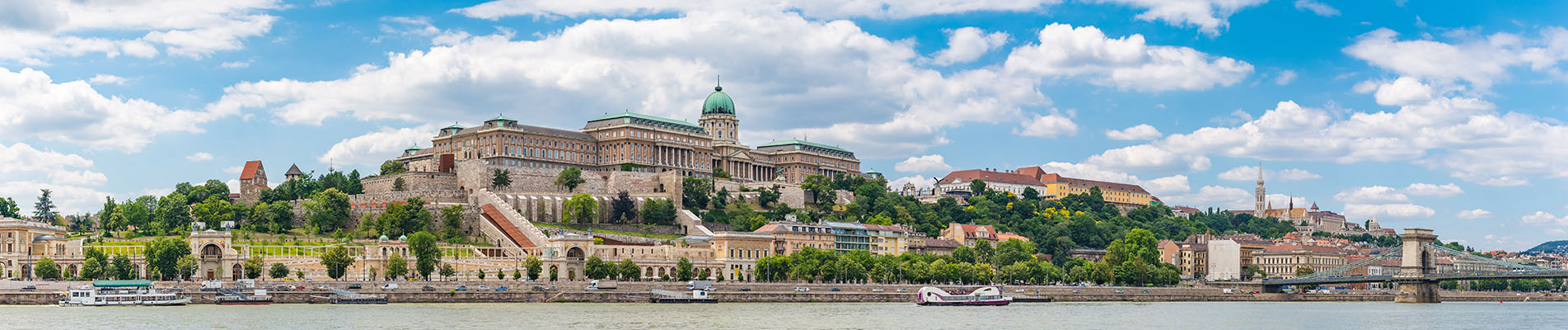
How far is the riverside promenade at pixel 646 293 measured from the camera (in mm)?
78000

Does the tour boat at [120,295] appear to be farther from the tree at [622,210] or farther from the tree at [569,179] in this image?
the tree at [569,179]

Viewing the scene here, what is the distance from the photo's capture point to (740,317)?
71188 millimetres

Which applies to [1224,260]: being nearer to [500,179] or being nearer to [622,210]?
[622,210]

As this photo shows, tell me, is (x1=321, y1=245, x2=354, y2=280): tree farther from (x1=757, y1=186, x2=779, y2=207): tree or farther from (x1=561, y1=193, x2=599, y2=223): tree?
(x1=757, y1=186, x2=779, y2=207): tree

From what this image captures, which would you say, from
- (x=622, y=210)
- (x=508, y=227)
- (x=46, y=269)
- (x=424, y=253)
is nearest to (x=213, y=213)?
(x=508, y=227)

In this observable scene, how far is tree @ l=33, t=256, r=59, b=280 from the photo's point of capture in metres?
83.8

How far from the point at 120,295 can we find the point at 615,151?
203 ft

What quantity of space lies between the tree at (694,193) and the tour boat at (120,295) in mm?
51232

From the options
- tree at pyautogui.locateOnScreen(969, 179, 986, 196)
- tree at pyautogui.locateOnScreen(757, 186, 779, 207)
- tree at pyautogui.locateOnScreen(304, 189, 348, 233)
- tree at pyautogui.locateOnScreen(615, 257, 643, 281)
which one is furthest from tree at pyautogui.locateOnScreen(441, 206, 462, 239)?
tree at pyautogui.locateOnScreen(969, 179, 986, 196)

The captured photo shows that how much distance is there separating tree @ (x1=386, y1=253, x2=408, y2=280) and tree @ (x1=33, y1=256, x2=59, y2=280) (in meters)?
15.7

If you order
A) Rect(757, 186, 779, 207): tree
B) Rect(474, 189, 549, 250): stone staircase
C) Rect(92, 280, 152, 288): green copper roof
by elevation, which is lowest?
Rect(92, 280, 152, 288): green copper roof

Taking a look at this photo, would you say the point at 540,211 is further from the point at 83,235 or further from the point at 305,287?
the point at 305,287

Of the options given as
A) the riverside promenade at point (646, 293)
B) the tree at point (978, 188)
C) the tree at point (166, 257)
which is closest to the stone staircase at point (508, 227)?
the riverside promenade at point (646, 293)

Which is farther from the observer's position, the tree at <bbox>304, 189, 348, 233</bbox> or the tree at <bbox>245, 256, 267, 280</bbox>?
the tree at <bbox>304, 189, 348, 233</bbox>
